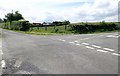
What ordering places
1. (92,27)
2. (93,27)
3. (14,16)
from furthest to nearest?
(14,16) < (93,27) < (92,27)

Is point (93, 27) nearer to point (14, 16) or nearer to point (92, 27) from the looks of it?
point (92, 27)

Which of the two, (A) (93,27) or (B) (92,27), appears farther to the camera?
(A) (93,27)

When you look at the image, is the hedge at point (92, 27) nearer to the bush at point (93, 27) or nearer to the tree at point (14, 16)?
the bush at point (93, 27)

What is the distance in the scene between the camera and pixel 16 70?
888cm

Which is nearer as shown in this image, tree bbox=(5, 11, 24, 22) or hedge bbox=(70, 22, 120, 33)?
hedge bbox=(70, 22, 120, 33)

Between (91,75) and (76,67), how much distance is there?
1.40 m

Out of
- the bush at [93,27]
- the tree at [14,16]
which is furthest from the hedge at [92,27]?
the tree at [14,16]

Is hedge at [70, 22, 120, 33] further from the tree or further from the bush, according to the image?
the tree

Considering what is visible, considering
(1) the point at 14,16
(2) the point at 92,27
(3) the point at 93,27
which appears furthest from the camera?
(1) the point at 14,16

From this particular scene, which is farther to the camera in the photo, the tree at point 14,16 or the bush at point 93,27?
the tree at point 14,16

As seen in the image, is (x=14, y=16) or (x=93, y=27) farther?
(x=14, y=16)

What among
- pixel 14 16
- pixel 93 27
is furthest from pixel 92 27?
pixel 14 16

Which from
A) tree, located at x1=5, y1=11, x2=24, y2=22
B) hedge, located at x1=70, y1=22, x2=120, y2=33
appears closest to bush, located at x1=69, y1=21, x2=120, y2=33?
hedge, located at x1=70, y1=22, x2=120, y2=33

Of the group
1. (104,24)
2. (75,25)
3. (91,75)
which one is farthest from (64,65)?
(104,24)
